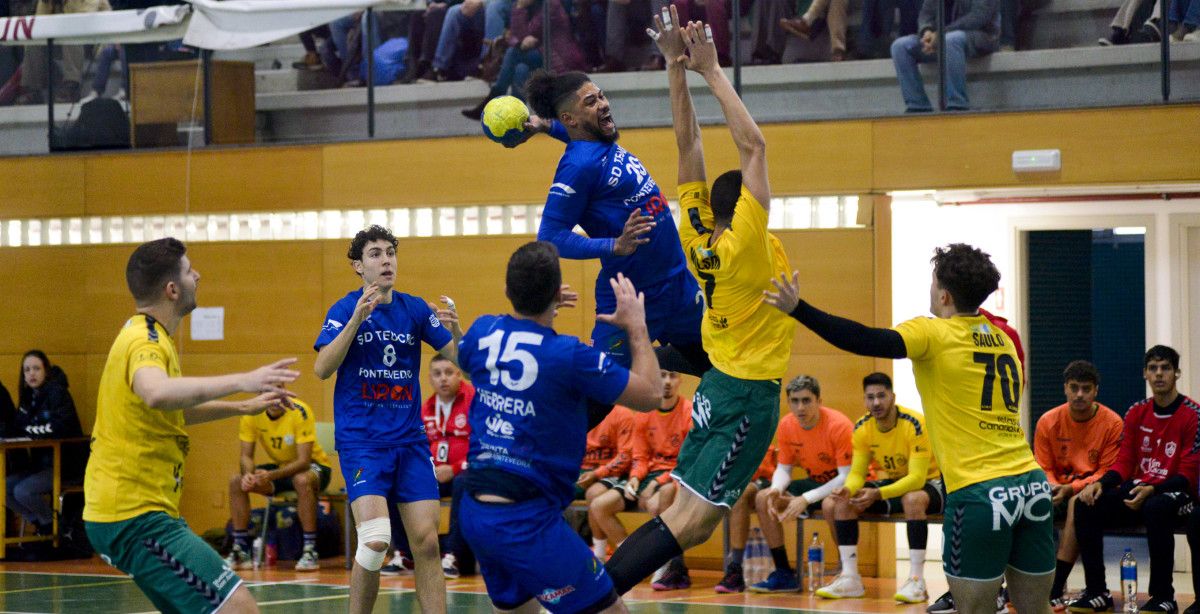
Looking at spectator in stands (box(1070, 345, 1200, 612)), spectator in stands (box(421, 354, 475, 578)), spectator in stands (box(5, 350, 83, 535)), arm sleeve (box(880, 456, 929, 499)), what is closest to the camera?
spectator in stands (box(1070, 345, 1200, 612))

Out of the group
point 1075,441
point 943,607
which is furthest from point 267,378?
point 1075,441

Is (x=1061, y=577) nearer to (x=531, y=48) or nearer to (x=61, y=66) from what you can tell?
(x=531, y=48)

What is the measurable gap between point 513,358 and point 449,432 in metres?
6.53

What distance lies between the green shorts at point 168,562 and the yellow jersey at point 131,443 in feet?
0.15

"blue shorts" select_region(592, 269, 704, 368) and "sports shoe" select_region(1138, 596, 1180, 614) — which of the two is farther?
"sports shoe" select_region(1138, 596, 1180, 614)

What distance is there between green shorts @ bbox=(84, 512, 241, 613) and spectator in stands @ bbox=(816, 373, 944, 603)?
5613 mm

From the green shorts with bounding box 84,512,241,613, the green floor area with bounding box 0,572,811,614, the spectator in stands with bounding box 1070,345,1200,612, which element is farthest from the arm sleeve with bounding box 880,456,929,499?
the green shorts with bounding box 84,512,241,613

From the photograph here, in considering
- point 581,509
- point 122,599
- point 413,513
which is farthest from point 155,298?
point 581,509

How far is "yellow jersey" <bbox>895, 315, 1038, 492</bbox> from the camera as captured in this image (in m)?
5.54

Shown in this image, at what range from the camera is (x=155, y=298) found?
17.7 ft

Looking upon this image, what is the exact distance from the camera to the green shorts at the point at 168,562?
16.8 feet

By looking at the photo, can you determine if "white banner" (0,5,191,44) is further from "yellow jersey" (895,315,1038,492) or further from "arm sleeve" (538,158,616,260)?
"yellow jersey" (895,315,1038,492)

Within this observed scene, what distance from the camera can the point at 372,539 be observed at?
6.74 m

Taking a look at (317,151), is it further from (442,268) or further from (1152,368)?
(1152,368)
